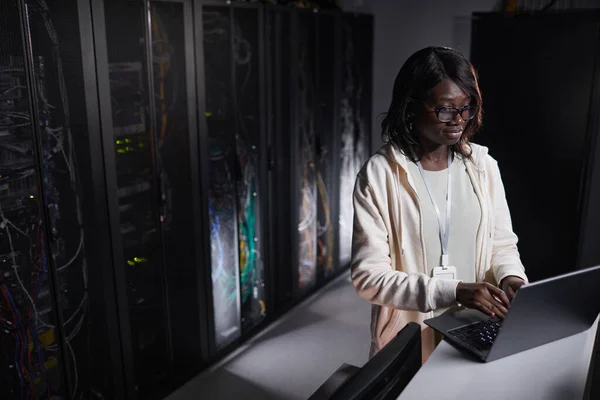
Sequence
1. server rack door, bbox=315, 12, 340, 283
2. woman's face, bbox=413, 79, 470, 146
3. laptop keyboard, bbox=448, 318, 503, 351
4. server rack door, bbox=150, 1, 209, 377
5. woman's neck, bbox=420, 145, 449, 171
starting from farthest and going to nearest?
server rack door, bbox=315, 12, 340, 283 → server rack door, bbox=150, 1, 209, 377 → woman's neck, bbox=420, 145, 449, 171 → woman's face, bbox=413, 79, 470, 146 → laptop keyboard, bbox=448, 318, 503, 351

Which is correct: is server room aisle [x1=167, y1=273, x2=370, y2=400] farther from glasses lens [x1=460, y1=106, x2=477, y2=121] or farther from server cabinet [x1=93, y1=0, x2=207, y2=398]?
glasses lens [x1=460, y1=106, x2=477, y2=121]

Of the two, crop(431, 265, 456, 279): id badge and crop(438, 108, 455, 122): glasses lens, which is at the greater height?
crop(438, 108, 455, 122): glasses lens

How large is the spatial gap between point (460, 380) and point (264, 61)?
6.87ft

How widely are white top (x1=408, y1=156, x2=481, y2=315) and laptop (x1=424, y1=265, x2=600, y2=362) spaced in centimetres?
15

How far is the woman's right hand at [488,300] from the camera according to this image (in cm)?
123

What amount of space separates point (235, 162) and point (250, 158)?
0.18 meters

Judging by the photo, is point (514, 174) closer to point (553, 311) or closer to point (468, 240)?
point (468, 240)

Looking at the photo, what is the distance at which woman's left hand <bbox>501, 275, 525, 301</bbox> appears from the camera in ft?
4.35

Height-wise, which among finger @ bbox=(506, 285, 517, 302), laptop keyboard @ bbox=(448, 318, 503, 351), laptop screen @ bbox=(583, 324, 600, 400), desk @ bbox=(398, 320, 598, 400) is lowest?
laptop screen @ bbox=(583, 324, 600, 400)

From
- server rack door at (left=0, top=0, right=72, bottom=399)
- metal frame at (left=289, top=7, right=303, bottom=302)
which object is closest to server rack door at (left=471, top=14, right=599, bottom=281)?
metal frame at (left=289, top=7, right=303, bottom=302)

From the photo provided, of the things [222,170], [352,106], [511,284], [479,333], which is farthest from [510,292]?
[352,106]

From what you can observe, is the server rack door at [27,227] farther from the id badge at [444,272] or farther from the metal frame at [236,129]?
the id badge at [444,272]

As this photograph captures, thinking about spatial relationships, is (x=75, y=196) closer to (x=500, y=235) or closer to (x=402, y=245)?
(x=402, y=245)

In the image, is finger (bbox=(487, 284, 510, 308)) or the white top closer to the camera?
finger (bbox=(487, 284, 510, 308))
